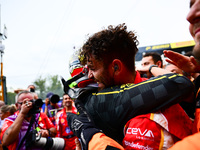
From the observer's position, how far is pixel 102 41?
1004 mm

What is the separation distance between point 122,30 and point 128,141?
0.69m

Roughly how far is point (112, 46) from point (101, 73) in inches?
7.4

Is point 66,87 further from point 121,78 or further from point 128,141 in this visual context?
point 128,141

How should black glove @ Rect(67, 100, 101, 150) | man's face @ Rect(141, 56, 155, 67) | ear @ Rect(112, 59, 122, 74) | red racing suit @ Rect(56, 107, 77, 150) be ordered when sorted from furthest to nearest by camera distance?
1. red racing suit @ Rect(56, 107, 77, 150)
2. man's face @ Rect(141, 56, 155, 67)
3. ear @ Rect(112, 59, 122, 74)
4. black glove @ Rect(67, 100, 101, 150)

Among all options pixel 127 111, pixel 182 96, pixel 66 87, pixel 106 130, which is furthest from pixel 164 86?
pixel 66 87

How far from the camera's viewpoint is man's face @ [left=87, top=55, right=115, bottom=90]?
40.0 inches

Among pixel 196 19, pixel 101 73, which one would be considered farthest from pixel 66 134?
pixel 196 19

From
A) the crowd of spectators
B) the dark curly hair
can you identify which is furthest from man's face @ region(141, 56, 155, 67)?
the dark curly hair

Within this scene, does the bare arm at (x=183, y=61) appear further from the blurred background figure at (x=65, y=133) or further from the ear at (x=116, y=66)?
the blurred background figure at (x=65, y=133)

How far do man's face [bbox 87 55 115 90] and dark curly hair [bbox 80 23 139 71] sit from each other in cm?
3

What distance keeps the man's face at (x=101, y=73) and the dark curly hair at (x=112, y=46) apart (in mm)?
29

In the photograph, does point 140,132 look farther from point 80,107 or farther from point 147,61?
point 147,61

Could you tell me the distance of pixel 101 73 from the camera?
1027mm

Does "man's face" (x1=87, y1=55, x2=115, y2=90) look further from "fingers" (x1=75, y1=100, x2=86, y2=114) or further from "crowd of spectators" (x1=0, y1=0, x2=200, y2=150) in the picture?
"fingers" (x1=75, y1=100, x2=86, y2=114)
